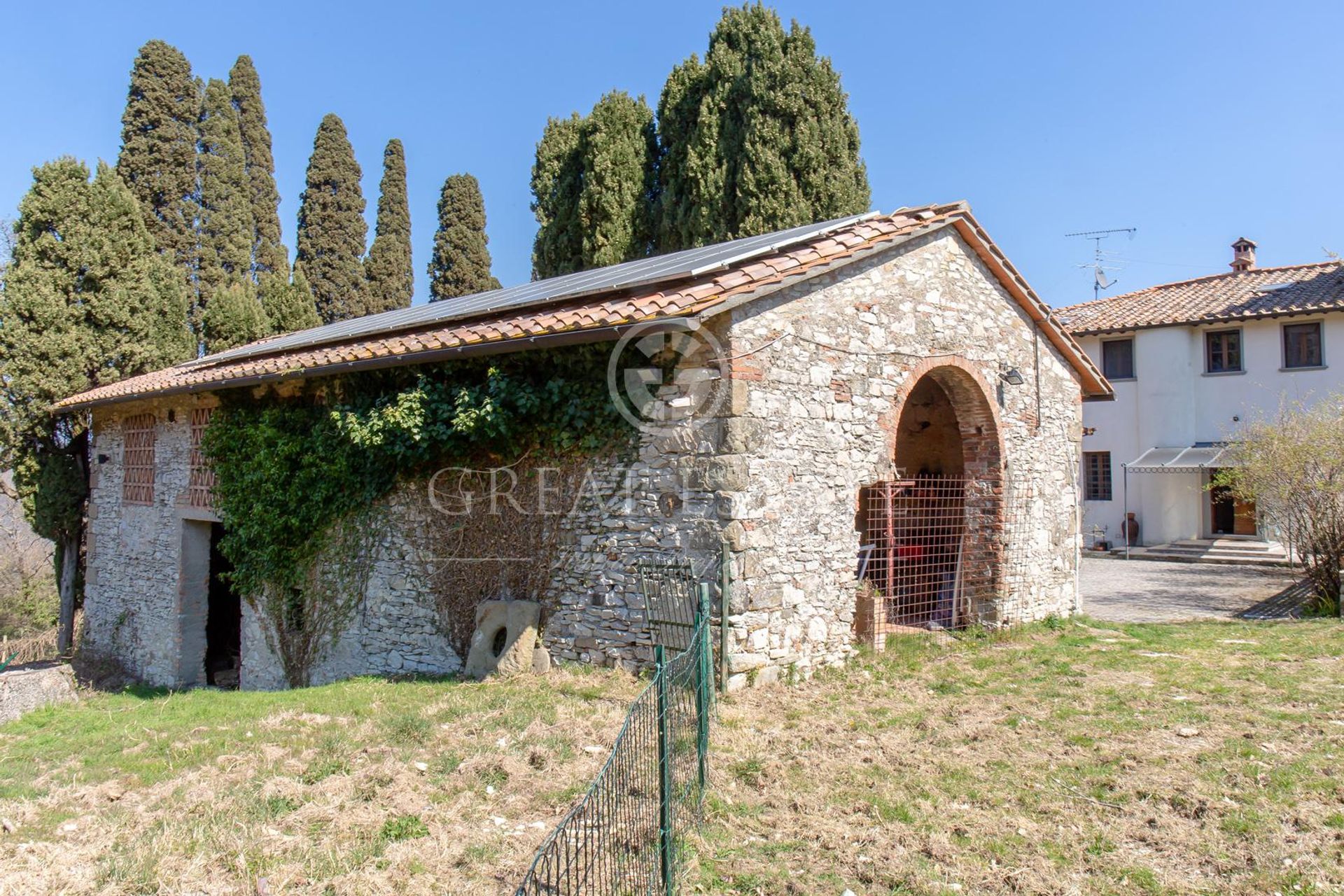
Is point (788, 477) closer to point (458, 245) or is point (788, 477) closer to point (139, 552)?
point (139, 552)

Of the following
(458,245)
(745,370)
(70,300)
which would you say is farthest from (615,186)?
(745,370)

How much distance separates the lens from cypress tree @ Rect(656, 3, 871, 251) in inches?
736

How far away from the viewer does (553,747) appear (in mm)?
5828

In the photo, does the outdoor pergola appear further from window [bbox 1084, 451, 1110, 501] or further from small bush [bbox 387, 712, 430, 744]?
small bush [bbox 387, 712, 430, 744]

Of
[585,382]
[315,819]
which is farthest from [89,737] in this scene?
[585,382]

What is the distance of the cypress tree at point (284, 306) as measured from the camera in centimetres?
1952

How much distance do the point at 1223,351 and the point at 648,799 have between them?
2140 cm

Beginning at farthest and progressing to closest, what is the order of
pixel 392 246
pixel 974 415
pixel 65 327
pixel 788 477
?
pixel 392 246 < pixel 65 327 < pixel 974 415 < pixel 788 477

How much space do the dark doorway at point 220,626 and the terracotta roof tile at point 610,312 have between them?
2708 mm

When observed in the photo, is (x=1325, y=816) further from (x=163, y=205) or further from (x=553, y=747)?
Result: (x=163, y=205)

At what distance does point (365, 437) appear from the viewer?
27.8ft

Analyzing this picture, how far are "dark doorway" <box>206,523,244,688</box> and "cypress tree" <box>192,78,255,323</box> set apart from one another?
10278 millimetres

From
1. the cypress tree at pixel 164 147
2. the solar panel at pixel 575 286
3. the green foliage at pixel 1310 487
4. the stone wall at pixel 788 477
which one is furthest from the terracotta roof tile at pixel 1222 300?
the cypress tree at pixel 164 147

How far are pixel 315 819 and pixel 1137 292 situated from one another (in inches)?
996
